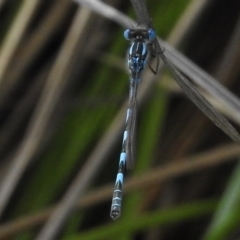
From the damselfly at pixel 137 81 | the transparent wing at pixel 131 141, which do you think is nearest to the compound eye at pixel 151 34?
the damselfly at pixel 137 81

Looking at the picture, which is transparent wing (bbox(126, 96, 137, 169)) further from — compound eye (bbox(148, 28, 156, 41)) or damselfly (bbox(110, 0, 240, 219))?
compound eye (bbox(148, 28, 156, 41))

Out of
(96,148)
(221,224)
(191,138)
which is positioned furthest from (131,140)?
(191,138)

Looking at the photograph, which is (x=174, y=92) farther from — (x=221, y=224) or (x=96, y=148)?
(x=221, y=224)

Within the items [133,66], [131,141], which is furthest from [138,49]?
[131,141]

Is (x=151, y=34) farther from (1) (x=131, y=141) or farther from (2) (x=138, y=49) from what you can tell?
(1) (x=131, y=141)

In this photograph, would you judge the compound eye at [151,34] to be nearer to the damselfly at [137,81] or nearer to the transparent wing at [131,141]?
the damselfly at [137,81]

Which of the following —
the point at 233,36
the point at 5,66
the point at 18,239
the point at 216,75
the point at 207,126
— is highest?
the point at 233,36

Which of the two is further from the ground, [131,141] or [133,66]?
[133,66]

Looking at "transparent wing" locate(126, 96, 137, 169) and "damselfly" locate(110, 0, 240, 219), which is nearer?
"damselfly" locate(110, 0, 240, 219)

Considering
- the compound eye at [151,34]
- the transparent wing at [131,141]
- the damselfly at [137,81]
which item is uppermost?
the compound eye at [151,34]

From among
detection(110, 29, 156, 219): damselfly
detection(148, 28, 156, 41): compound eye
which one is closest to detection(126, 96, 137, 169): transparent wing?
detection(110, 29, 156, 219): damselfly

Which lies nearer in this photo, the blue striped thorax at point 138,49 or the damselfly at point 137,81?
the damselfly at point 137,81
